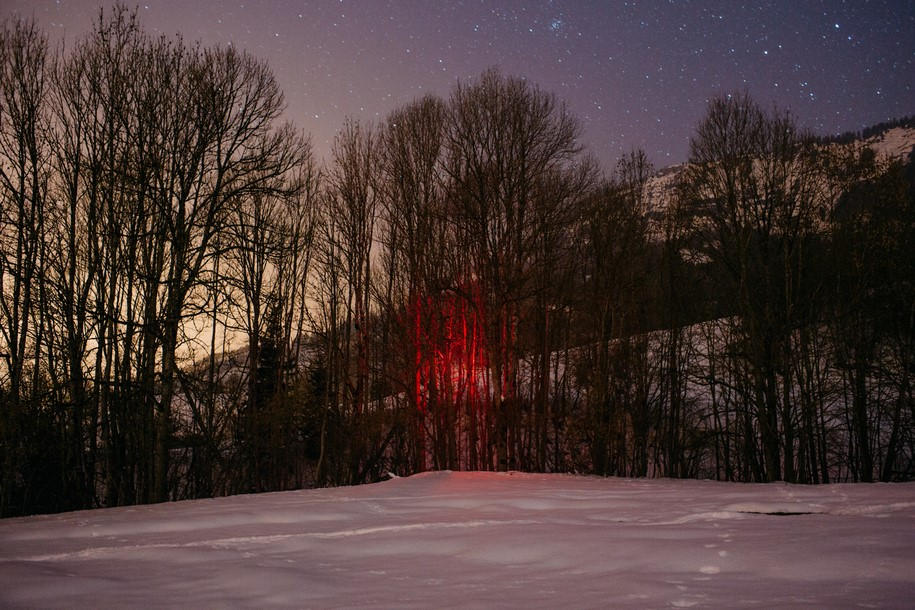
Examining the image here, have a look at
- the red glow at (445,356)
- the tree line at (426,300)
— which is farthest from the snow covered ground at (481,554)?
the red glow at (445,356)

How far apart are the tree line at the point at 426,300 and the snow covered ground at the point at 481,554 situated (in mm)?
7094

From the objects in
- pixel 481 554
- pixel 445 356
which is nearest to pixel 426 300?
pixel 445 356

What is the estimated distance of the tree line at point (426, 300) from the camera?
39.1 ft

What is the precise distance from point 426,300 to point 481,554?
14383 millimetres

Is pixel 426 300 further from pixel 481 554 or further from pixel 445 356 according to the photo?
pixel 481 554

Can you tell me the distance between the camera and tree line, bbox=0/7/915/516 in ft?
39.1

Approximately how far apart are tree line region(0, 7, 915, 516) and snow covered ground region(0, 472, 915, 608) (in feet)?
23.3

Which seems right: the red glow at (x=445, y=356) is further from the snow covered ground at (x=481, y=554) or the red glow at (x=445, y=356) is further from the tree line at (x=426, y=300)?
the snow covered ground at (x=481, y=554)

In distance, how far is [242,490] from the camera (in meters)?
15.7

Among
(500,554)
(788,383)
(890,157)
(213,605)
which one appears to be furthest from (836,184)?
(213,605)

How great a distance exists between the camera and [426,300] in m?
17.6

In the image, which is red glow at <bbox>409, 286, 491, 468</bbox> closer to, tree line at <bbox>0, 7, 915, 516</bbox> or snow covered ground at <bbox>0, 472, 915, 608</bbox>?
tree line at <bbox>0, 7, 915, 516</bbox>

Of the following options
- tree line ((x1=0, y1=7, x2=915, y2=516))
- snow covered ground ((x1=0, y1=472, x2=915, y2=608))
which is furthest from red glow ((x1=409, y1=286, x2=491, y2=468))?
snow covered ground ((x1=0, y1=472, x2=915, y2=608))

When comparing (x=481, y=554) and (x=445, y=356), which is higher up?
(x=445, y=356)
